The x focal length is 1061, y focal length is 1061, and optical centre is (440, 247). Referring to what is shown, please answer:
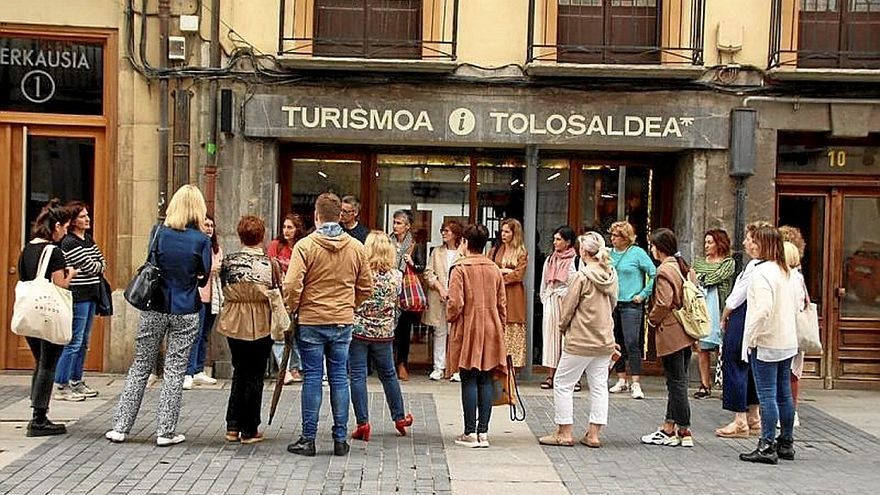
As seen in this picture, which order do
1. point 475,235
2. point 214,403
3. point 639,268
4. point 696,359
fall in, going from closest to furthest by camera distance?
1. point 475,235
2. point 214,403
3. point 639,268
4. point 696,359

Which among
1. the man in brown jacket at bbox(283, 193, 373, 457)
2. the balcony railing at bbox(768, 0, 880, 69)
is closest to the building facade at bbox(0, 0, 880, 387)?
the balcony railing at bbox(768, 0, 880, 69)

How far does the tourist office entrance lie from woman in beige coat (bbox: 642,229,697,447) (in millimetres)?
3271

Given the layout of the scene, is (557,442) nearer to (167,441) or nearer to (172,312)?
(167,441)

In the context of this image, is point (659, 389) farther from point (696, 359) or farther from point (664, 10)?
point (664, 10)

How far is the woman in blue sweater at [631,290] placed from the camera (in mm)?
11273

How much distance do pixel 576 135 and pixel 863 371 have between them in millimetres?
4429

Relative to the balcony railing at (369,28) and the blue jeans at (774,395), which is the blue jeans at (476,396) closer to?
the blue jeans at (774,395)

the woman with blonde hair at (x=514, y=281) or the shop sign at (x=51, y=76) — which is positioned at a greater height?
the shop sign at (x=51, y=76)

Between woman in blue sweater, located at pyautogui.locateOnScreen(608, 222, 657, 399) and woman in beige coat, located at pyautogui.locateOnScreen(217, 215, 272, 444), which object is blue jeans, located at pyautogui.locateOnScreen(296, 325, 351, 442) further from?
woman in blue sweater, located at pyautogui.locateOnScreen(608, 222, 657, 399)

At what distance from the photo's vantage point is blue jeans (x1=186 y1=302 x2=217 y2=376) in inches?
439

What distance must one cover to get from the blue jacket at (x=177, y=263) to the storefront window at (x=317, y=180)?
4382 mm

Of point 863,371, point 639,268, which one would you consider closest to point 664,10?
point 639,268

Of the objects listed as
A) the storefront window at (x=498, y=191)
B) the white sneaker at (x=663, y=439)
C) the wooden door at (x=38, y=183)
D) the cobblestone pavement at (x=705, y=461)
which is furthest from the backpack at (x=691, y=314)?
the wooden door at (x=38, y=183)

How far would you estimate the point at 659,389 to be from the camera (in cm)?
1205
